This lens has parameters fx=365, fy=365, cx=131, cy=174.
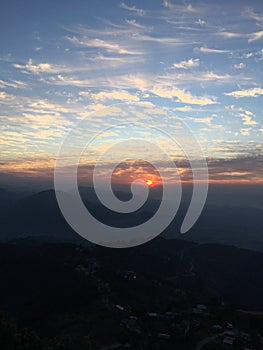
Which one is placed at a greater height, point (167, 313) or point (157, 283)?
point (167, 313)

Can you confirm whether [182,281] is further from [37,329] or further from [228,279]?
[37,329]

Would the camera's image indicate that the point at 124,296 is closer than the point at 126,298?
No

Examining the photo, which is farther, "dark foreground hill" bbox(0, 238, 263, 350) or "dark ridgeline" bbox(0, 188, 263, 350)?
"dark foreground hill" bbox(0, 238, 263, 350)

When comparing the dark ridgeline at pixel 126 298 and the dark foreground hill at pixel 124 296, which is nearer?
the dark ridgeline at pixel 126 298

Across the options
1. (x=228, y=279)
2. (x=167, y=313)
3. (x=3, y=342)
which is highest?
(x=3, y=342)

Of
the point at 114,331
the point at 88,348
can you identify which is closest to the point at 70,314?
the point at 114,331

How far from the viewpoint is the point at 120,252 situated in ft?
534

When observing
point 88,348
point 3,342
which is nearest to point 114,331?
point 88,348

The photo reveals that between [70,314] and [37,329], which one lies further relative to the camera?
[70,314]

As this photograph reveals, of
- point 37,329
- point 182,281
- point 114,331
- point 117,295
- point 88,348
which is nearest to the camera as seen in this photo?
point 88,348

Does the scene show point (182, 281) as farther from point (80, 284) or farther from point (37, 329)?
point (37, 329)

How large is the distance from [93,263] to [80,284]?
80.5 feet

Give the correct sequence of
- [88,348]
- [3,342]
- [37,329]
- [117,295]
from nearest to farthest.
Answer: [3,342], [88,348], [37,329], [117,295]

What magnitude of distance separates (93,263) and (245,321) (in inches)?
3047
